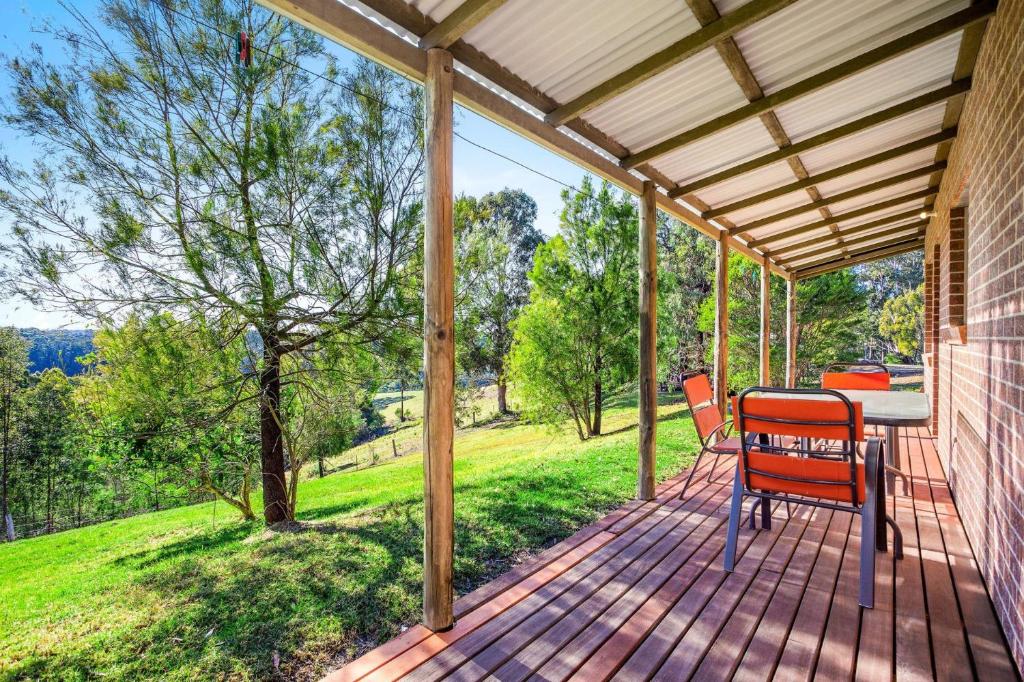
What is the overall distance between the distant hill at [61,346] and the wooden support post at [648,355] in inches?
179

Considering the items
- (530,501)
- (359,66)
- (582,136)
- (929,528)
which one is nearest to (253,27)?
(359,66)

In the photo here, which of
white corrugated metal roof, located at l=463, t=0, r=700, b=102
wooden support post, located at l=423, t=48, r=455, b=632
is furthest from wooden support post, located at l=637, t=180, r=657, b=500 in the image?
wooden support post, located at l=423, t=48, r=455, b=632

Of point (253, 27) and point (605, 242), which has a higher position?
point (253, 27)

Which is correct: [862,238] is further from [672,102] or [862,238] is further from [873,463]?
[873,463]

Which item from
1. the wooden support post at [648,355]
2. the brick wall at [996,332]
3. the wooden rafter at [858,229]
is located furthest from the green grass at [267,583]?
the wooden rafter at [858,229]

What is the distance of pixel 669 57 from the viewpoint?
2.25 m

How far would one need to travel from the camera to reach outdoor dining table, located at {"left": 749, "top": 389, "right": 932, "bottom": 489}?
103 inches

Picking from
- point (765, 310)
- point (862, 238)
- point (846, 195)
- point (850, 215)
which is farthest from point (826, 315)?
point (846, 195)

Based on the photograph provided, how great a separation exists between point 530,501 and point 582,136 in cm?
275

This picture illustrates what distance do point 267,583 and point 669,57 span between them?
3.68m

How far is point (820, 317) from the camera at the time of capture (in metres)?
11.2

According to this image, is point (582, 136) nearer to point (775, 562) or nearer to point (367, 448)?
point (775, 562)

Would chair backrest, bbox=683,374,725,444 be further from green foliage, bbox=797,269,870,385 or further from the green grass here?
green foliage, bbox=797,269,870,385

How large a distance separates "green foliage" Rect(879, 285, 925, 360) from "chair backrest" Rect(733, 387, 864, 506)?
27.7 m
